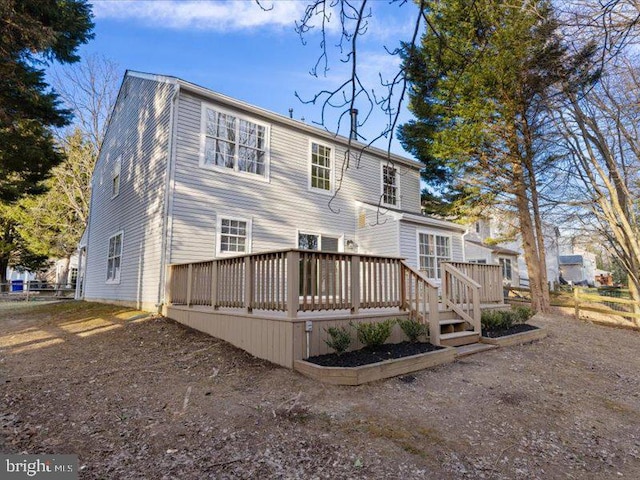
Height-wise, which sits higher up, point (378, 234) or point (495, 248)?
point (495, 248)

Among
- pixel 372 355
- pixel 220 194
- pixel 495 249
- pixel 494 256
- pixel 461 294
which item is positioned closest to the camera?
pixel 372 355

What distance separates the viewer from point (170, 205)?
913 centimetres

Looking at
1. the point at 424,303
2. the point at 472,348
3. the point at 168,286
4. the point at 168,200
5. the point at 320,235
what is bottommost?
the point at 472,348

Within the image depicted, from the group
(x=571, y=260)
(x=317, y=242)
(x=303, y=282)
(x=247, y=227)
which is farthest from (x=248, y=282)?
(x=571, y=260)

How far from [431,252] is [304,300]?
26.2 ft

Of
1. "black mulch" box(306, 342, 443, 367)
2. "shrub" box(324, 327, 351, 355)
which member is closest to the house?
"shrub" box(324, 327, 351, 355)

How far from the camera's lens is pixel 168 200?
29.9ft

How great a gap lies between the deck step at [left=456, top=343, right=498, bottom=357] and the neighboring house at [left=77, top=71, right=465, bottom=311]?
355 cm

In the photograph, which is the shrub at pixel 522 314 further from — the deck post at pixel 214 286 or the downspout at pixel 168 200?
the downspout at pixel 168 200

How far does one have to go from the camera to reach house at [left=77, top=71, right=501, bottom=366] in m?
5.99

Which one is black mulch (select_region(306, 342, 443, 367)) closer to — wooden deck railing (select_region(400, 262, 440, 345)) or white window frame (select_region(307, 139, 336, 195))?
wooden deck railing (select_region(400, 262, 440, 345))

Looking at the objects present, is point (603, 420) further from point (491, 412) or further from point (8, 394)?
point (8, 394)

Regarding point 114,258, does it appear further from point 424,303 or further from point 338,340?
point 424,303

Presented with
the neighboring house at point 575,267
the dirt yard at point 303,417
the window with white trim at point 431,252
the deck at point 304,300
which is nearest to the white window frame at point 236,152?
the deck at point 304,300
